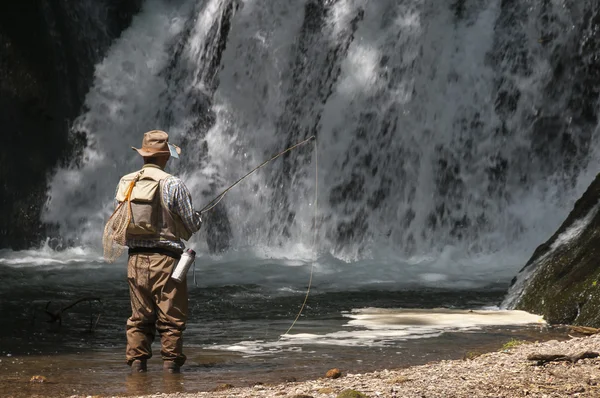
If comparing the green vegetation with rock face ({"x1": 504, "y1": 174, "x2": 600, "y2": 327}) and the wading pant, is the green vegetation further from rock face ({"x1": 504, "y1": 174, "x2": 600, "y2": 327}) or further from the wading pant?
the wading pant

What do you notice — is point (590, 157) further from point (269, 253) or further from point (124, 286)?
point (124, 286)

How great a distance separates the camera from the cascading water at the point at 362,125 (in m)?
19.5

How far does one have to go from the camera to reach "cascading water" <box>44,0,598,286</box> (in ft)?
64.1

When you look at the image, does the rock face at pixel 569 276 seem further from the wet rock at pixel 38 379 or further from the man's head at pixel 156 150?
the wet rock at pixel 38 379

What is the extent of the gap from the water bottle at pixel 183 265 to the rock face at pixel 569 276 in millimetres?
3864

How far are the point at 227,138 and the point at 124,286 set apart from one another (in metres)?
7.82

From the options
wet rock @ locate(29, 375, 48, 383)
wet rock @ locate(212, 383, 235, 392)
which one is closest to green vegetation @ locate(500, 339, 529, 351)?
wet rock @ locate(212, 383, 235, 392)

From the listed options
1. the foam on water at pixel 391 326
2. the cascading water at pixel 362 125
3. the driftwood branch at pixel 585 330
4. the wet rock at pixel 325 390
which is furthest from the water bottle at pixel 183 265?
the cascading water at pixel 362 125

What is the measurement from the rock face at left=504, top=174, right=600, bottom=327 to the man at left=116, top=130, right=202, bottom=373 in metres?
3.85

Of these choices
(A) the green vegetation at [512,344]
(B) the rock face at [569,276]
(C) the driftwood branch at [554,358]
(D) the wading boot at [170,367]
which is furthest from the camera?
(B) the rock face at [569,276]

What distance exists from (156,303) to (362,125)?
13675 millimetres

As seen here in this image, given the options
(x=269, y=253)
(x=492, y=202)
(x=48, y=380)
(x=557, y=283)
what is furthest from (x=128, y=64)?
(x=48, y=380)

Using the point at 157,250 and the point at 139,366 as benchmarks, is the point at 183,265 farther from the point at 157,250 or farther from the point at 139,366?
the point at 139,366

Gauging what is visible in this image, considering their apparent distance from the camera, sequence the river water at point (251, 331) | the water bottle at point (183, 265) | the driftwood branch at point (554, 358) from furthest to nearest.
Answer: the river water at point (251, 331)
the water bottle at point (183, 265)
the driftwood branch at point (554, 358)
